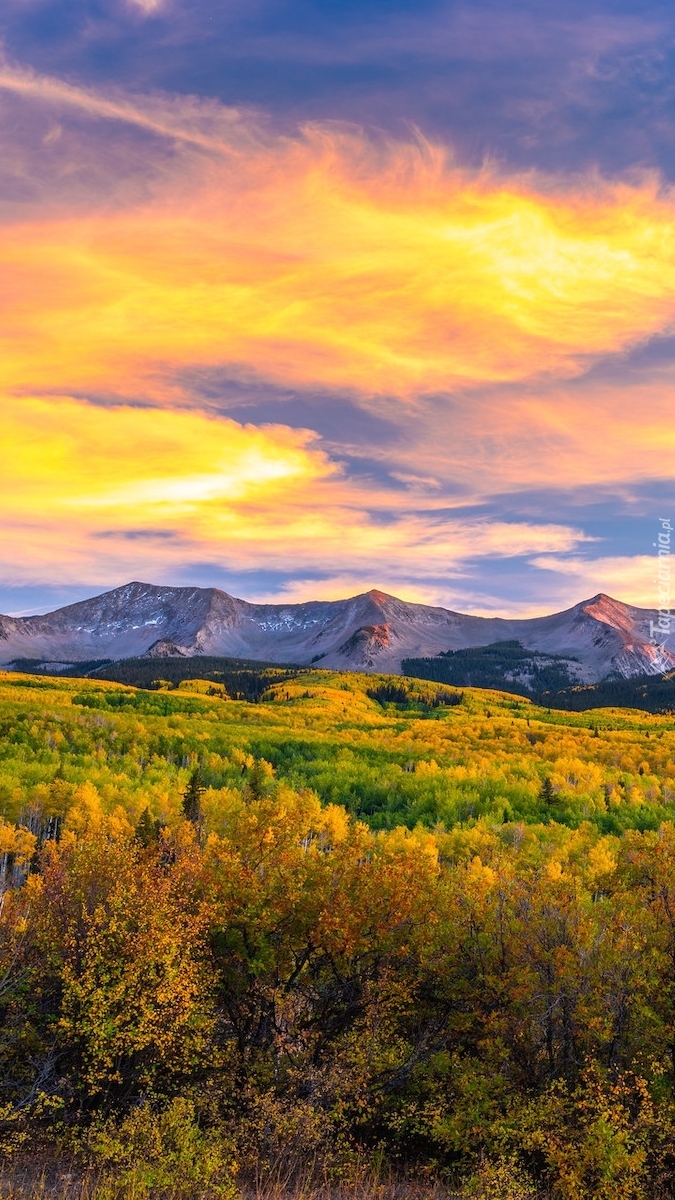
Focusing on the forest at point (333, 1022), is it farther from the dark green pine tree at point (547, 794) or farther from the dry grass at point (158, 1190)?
the dark green pine tree at point (547, 794)

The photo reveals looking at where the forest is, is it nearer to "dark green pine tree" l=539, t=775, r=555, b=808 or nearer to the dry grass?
the dry grass

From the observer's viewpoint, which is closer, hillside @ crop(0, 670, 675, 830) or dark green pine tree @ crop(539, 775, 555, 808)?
hillside @ crop(0, 670, 675, 830)

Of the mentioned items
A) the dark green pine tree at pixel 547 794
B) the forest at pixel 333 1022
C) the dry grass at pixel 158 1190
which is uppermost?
the forest at pixel 333 1022

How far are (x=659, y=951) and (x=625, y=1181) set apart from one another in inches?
314

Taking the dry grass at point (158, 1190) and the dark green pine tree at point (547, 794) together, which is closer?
the dry grass at point (158, 1190)

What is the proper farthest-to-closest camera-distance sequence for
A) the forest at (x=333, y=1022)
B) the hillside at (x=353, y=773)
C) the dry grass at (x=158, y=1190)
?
the hillside at (x=353, y=773) → the forest at (x=333, y=1022) → the dry grass at (x=158, y=1190)

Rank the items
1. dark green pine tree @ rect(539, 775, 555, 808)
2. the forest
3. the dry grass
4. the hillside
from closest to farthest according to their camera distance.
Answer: the dry grass → the forest → the hillside → dark green pine tree @ rect(539, 775, 555, 808)

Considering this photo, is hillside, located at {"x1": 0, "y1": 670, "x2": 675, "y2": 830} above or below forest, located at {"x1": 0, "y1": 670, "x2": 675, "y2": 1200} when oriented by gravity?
below

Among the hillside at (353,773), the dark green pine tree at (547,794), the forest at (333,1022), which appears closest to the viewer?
the forest at (333,1022)

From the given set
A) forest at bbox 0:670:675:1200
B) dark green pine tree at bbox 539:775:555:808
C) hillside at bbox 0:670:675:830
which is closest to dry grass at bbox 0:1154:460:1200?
forest at bbox 0:670:675:1200

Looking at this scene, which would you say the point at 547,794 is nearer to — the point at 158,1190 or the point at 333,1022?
the point at 333,1022

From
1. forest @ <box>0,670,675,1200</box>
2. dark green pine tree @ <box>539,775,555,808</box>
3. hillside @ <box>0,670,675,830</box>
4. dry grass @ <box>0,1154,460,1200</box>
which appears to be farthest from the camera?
dark green pine tree @ <box>539,775,555,808</box>

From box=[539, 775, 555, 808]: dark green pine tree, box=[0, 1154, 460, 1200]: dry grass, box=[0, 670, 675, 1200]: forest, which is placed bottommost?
box=[539, 775, 555, 808]: dark green pine tree

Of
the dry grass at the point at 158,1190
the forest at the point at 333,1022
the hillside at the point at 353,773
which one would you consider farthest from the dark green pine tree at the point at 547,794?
the dry grass at the point at 158,1190
